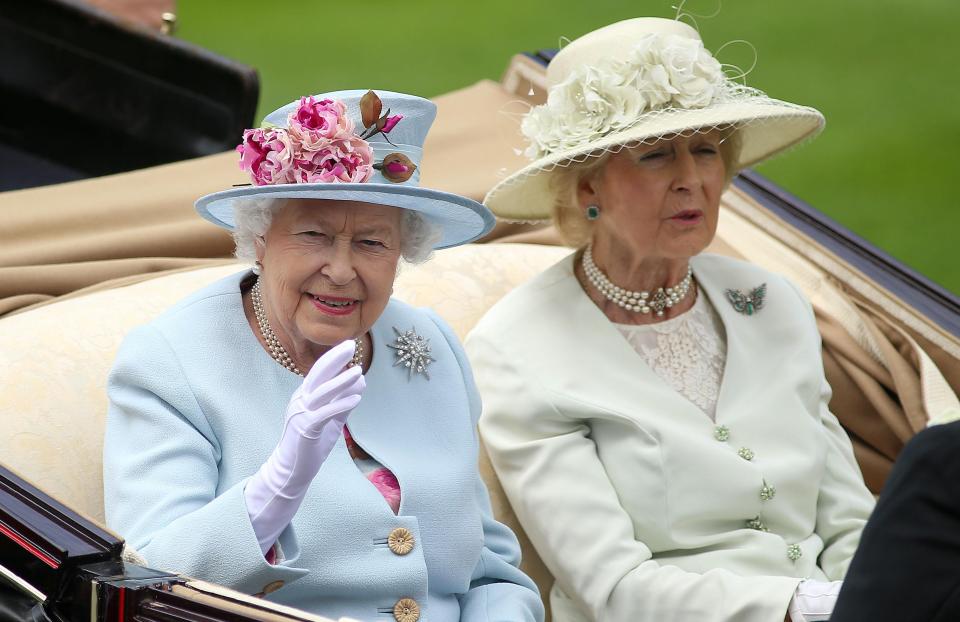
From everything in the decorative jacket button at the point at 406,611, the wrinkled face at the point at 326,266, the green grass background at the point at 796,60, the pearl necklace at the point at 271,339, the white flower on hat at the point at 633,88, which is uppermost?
the white flower on hat at the point at 633,88

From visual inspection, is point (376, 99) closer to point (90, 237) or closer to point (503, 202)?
point (503, 202)

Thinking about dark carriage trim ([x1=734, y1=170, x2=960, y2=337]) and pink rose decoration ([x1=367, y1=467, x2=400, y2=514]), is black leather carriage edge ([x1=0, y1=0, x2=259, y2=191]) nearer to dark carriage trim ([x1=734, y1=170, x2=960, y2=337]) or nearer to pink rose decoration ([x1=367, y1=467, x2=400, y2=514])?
dark carriage trim ([x1=734, y1=170, x2=960, y2=337])

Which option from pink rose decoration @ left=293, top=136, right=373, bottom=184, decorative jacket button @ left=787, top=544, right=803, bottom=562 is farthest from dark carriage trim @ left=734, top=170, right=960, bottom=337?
pink rose decoration @ left=293, top=136, right=373, bottom=184

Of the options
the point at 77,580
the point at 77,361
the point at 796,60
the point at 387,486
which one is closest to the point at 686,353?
the point at 387,486

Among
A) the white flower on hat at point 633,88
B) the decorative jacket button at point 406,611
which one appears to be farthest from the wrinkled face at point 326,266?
the white flower on hat at point 633,88

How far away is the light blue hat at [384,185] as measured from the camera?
7.80 feet

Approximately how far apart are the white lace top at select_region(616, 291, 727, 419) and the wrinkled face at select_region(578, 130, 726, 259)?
17cm

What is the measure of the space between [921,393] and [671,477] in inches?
37.0

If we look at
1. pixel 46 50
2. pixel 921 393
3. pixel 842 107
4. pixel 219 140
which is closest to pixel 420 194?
pixel 921 393

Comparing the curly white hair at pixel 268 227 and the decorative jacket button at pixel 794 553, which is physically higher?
the curly white hair at pixel 268 227

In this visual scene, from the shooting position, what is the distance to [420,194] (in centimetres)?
246

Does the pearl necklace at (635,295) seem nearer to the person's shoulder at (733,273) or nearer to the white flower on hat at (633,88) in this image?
the person's shoulder at (733,273)

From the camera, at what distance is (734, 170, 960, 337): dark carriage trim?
3707 millimetres

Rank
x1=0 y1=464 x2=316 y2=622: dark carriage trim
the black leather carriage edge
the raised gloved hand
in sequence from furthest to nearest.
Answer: the black leather carriage edge < the raised gloved hand < x1=0 y1=464 x2=316 y2=622: dark carriage trim
